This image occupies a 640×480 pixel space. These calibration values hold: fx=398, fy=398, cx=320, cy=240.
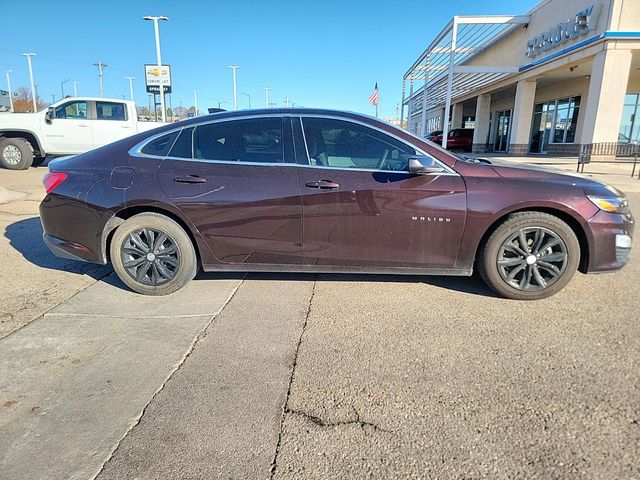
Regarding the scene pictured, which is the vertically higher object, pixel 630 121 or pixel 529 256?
pixel 630 121

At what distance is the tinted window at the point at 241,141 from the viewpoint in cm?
362

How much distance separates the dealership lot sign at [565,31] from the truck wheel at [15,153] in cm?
2116

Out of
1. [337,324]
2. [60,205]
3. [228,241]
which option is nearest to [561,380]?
[337,324]

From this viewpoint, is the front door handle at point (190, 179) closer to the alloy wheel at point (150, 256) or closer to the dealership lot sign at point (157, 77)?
the alloy wheel at point (150, 256)

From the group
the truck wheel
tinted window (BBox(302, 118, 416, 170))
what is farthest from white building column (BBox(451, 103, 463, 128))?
tinted window (BBox(302, 118, 416, 170))

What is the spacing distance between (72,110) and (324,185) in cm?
1246

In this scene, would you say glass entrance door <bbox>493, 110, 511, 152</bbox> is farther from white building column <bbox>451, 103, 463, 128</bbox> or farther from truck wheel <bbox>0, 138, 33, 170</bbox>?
truck wheel <bbox>0, 138, 33, 170</bbox>

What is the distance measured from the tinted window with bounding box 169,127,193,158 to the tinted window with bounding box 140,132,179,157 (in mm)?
52

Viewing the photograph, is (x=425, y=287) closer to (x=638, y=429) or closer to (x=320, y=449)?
(x=638, y=429)

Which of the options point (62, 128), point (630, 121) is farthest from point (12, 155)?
point (630, 121)

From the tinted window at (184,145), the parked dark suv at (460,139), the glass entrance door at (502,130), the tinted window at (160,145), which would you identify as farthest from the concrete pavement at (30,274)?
the glass entrance door at (502,130)

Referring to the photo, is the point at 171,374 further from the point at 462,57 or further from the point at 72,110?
the point at 462,57

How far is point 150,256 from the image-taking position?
146 inches

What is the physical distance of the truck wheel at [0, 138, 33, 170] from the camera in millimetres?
12066
